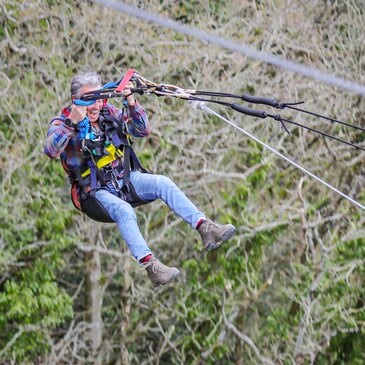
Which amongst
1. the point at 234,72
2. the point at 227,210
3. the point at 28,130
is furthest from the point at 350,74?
the point at 28,130

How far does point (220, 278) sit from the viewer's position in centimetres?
1275

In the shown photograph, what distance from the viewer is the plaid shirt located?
5.66 meters

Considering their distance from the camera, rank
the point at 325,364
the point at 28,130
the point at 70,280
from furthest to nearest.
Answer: the point at 70,280, the point at 325,364, the point at 28,130

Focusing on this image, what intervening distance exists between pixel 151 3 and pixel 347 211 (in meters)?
3.19

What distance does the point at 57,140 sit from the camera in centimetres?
565

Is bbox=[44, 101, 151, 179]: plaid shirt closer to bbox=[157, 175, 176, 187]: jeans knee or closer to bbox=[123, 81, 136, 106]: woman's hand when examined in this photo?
bbox=[123, 81, 136, 106]: woman's hand

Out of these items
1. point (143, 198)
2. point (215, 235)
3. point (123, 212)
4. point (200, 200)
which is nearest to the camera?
point (215, 235)

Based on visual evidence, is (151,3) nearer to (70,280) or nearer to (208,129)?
(208,129)

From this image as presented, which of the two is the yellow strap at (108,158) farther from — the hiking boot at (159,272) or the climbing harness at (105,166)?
the hiking boot at (159,272)

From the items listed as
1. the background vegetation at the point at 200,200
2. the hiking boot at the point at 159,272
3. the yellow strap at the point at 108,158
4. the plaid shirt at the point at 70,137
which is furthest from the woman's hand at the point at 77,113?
the background vegetation at the point at 200,200

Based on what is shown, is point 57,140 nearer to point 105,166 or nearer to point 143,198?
point 105,166

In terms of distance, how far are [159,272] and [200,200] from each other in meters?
6.68

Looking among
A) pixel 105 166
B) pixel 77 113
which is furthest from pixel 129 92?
pixel 105 166

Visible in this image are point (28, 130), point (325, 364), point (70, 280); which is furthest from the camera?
point (70, 280)
